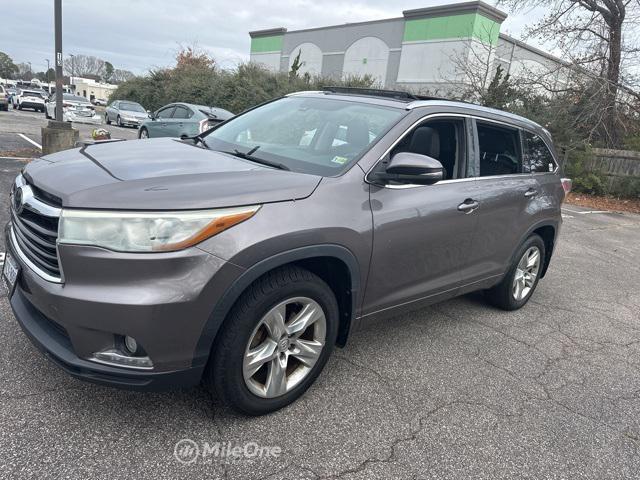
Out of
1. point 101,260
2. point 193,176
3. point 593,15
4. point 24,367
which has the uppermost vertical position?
point 593,15

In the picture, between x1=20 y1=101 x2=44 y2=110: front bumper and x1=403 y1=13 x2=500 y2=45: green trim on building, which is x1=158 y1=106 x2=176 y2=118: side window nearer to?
x1=403 y1=13 x2=500 y2=45: green trim on building

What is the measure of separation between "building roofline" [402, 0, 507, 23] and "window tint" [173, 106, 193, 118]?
22.4 m

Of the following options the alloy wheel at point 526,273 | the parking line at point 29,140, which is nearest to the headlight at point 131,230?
the alloy wheel at point 526,273

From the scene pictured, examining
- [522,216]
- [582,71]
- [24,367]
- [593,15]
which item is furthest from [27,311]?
[593,15]

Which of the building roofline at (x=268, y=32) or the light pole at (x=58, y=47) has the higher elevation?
the building roofline at (x=268, y=32)

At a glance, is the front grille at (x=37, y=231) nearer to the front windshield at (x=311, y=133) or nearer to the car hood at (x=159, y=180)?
the car hood at (x=159, y=180)

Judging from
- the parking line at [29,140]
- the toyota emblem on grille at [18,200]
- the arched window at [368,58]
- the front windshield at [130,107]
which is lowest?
the parking line at [29,140]

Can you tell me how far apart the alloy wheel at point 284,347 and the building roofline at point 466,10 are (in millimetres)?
31311

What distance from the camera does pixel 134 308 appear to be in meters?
2.08

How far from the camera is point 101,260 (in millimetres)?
2094

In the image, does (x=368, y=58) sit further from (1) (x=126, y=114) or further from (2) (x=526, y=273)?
(2) (x=526, y=273)

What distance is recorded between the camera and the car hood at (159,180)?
2.20 meters

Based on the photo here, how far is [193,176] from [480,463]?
2084mm

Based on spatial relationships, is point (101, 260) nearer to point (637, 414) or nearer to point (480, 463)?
point (480, 463)
